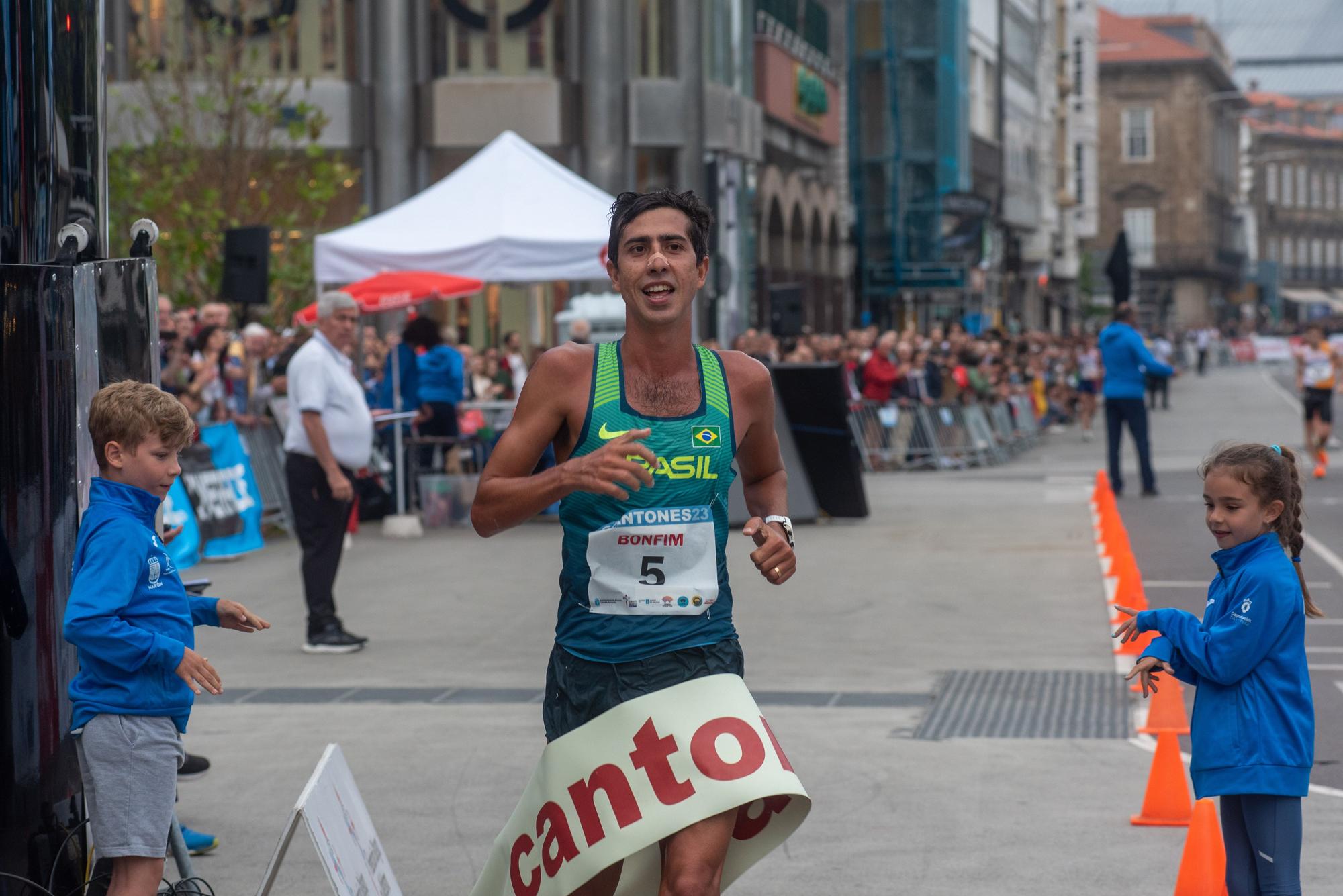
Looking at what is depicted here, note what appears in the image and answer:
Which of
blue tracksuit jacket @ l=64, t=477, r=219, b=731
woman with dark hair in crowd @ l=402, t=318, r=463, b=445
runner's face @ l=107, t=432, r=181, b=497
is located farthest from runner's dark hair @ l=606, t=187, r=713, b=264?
woman with dark hair in crowd @ l=402, t=318, r=463, b=445

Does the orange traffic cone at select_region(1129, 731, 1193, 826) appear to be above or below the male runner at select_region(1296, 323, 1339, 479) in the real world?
below

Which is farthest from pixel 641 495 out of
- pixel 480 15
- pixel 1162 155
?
pixel 1162 155

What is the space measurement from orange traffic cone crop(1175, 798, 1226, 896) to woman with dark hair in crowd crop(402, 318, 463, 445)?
1241cm

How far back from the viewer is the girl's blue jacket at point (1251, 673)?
13.7 ft

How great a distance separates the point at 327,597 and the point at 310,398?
1.03 metres

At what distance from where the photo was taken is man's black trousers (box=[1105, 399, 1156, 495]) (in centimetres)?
1798

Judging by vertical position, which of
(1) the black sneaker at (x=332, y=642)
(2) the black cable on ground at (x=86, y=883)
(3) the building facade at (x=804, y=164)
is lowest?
(1) the black sneaker at (x=332, y=642)

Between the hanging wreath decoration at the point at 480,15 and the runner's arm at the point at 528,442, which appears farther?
the hanging wreath decoration at the point at 480,15

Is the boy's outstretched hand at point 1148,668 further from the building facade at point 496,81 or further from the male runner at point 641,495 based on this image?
the building facade at point 496,81

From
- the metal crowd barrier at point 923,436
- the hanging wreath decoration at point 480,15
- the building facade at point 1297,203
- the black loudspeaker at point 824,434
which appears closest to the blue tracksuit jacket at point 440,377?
the black loudspeaker at point 824,434

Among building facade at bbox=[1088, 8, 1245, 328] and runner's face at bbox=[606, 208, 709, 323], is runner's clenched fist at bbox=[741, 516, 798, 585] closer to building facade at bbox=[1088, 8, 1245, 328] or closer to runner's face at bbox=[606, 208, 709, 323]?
runner's face at bbox=[606, 208, 709, 323]

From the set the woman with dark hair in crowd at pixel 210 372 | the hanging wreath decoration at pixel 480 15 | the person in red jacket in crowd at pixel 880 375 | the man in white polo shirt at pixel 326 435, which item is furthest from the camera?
the hanging wreath decoration at pixel 480 15

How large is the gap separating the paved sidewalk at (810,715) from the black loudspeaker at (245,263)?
2.14 m

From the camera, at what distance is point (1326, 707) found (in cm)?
829
